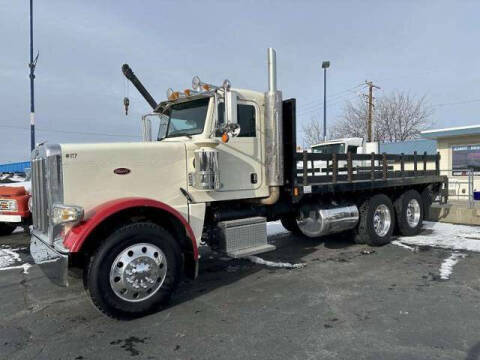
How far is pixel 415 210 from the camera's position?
28.6 feet

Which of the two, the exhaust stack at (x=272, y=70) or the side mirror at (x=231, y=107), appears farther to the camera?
the exhaust stack at (x=272, y=70)

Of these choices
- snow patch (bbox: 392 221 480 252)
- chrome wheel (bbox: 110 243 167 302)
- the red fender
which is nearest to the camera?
the red fender

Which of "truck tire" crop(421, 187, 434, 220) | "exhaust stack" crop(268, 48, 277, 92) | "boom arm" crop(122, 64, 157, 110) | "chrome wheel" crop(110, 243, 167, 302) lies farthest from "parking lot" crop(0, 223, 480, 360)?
"boom arm" crop(122, 64, 157, 110)

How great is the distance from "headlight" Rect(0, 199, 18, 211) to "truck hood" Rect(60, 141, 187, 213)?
4336 millimetres

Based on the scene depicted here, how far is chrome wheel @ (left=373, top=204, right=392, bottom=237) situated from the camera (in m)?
7.74

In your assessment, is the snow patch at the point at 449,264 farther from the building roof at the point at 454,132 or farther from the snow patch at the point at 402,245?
the building roof at the point at 454,132

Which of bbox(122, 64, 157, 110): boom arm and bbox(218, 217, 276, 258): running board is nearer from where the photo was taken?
bbox(218, 217, 276, 258): running board

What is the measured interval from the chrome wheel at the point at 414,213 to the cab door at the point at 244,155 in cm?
468

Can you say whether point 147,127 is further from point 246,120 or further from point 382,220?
point 382,220

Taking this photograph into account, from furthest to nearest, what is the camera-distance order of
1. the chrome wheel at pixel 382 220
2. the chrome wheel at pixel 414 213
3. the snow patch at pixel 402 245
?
the chrome wheel at pixel 414 213 → the chrome wheel at pixel 382 220 → the snow patch at pixel 402 245

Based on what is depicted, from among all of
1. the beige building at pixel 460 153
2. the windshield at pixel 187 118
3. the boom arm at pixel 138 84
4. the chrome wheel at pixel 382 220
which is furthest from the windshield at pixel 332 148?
the windshield at pixel 187 118

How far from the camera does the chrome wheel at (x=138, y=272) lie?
13.0 feet

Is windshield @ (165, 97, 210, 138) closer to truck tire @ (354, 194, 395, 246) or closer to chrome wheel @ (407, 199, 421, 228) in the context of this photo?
truck tire @ (354, 194, 395, 246)

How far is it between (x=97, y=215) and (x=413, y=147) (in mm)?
23821
